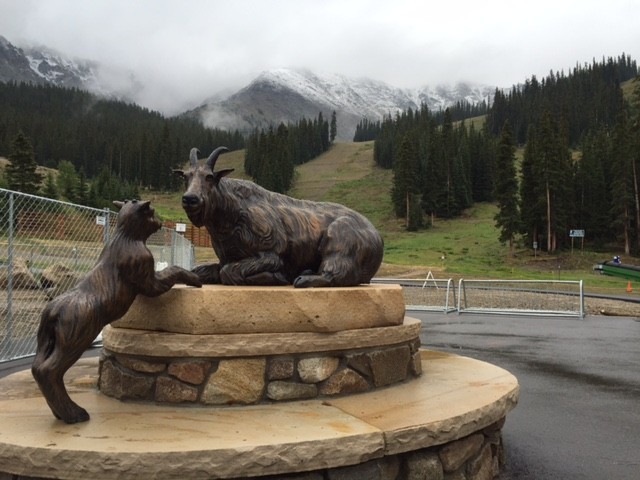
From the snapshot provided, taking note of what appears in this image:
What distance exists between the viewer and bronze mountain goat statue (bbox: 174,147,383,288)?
4.27 metres

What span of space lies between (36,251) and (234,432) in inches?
436

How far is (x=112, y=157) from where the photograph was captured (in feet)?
353

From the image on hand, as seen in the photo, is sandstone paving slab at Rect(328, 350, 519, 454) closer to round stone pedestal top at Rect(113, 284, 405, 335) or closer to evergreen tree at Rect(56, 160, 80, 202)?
round stone pedestal top at Rect(113, 284, 405, 335)

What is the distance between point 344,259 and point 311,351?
38.3 inches

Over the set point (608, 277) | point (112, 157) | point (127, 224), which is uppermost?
point (112, 157)

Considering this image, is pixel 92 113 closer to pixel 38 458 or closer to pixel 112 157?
pixel 112 157

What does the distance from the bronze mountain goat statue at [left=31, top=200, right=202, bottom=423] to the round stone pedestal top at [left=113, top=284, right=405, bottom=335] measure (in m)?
0.20

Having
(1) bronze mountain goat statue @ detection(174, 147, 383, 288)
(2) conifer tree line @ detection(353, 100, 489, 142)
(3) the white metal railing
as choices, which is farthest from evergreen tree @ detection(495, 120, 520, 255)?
(2) conifer tree line @ detection(353, 100, 489, 142)

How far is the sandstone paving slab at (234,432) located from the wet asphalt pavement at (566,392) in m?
0.56

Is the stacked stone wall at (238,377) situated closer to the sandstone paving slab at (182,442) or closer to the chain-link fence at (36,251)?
the sandstone paving slab at (182,442)

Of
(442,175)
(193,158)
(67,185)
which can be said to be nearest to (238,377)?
(193,158)

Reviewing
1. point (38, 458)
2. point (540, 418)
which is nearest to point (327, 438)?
point (38, 458)

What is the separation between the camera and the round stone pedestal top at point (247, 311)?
375cm

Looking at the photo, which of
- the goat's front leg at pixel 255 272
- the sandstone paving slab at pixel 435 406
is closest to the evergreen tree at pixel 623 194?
the sandstone paving slab at pixel 435 406
